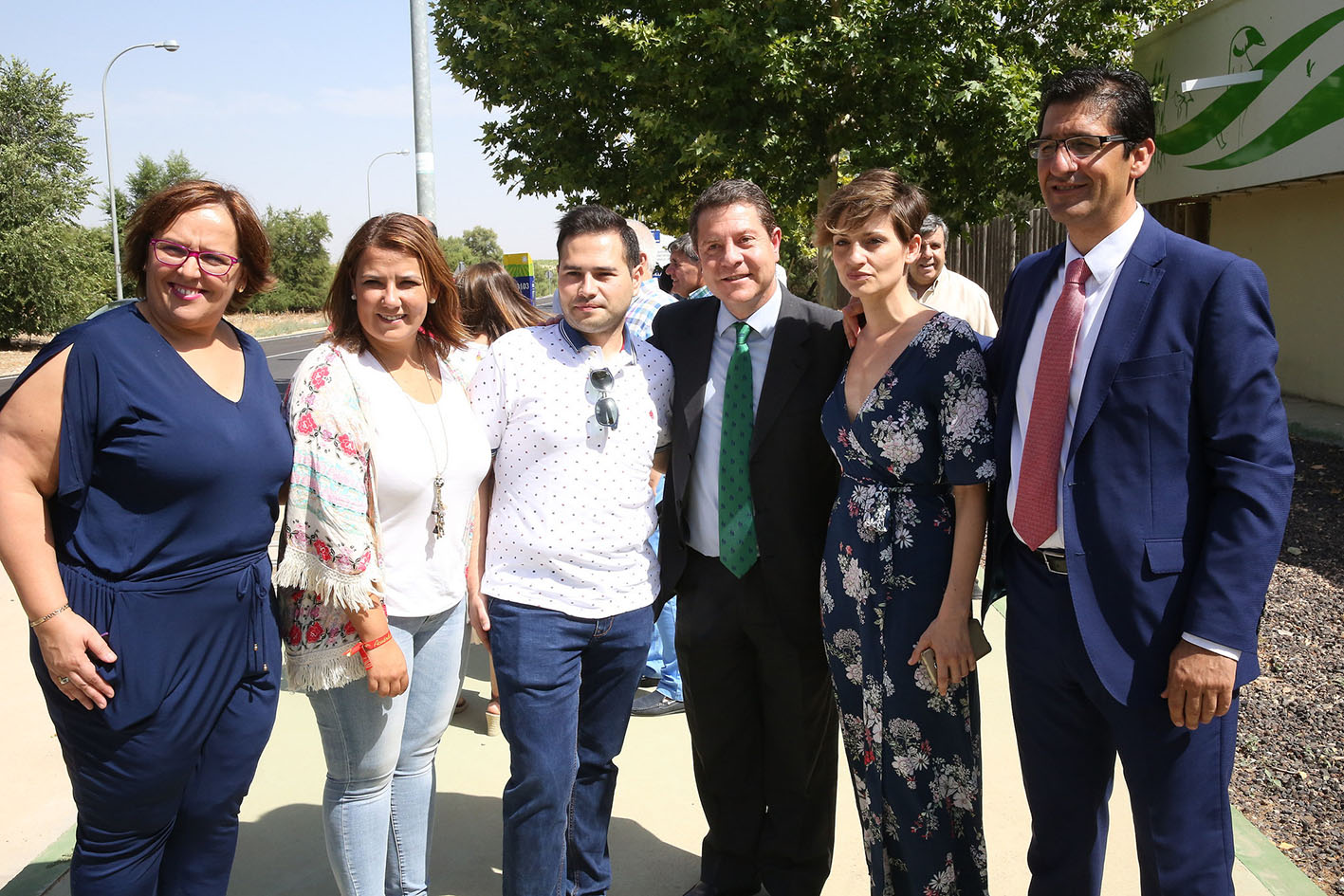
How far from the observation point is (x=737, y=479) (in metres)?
2.79

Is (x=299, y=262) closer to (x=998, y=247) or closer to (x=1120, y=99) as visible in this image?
(x=998, y=247)

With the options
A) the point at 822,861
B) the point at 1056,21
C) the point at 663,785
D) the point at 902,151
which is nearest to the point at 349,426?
the point at 822,861

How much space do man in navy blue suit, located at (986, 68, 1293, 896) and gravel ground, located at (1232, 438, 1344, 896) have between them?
1.34 m

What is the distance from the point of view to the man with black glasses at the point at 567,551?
2580mm

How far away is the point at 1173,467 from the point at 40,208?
3532 cm

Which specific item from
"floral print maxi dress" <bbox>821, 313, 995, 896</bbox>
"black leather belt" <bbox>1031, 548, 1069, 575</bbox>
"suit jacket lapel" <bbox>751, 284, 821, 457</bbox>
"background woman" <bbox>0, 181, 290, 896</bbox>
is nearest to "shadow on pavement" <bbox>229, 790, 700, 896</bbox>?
"background woman" <bbox>0, 181, 290, 896</bbox>

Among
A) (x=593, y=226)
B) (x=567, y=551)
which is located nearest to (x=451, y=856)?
(x=567, y=551)

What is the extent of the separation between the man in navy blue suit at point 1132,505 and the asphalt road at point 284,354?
58.8 ft

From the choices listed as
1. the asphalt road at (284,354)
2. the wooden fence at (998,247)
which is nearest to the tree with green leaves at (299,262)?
the asphalt road at (284,354)

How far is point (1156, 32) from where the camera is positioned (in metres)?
12.0

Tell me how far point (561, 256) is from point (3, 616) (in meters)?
4.65

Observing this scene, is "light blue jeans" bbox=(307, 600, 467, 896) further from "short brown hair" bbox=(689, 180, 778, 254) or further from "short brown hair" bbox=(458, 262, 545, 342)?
"short brown hair" bbox=(458, 262, 545, 342)

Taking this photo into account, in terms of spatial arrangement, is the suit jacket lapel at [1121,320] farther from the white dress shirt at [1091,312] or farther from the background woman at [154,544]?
the background woman at [154,544]

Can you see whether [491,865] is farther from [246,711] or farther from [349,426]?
[349,426]
